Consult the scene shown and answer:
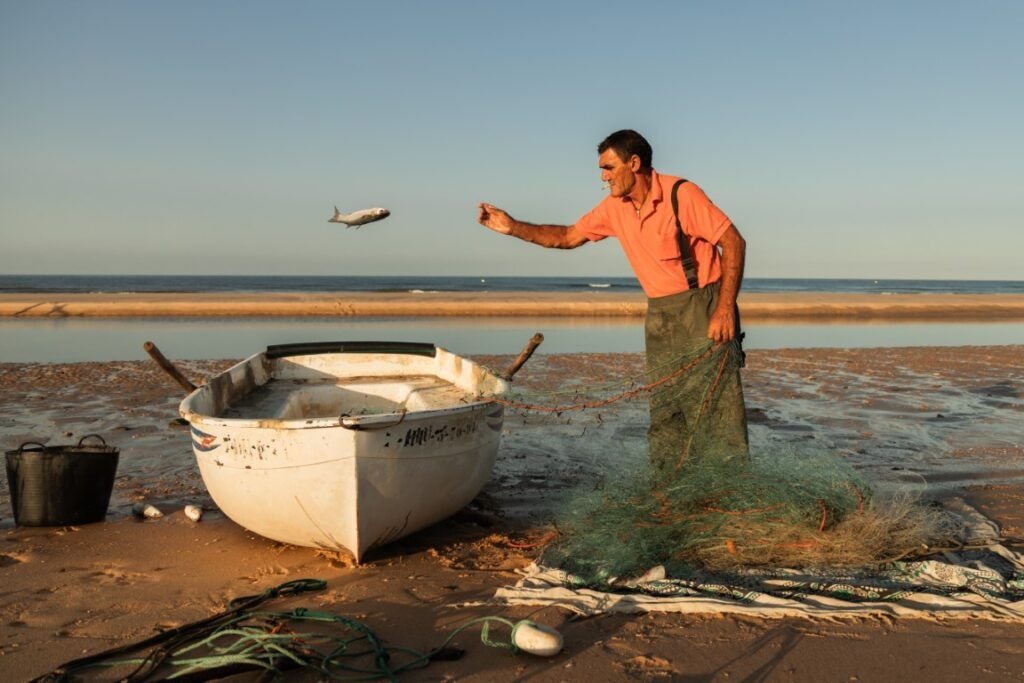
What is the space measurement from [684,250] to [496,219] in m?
1.52

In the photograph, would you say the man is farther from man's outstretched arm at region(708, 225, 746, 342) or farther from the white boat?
the white boat

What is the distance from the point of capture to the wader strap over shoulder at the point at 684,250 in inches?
187

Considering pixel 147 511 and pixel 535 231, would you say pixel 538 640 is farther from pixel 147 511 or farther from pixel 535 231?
pixel 147 511

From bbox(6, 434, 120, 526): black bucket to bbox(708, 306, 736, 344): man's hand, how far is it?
14.6 feet

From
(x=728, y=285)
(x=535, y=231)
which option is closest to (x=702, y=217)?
(x=728, y=285)

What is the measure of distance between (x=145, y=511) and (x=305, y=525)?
2.08 metres

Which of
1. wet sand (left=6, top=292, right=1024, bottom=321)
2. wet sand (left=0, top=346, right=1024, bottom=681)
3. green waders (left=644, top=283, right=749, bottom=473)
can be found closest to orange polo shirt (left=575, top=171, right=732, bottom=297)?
green waders (left=644, top=283, right=749, bottom=473)

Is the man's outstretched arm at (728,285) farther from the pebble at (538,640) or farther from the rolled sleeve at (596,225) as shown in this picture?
the pebble at (538,640)

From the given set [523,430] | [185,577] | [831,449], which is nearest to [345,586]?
[185,577]

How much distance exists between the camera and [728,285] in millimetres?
4773

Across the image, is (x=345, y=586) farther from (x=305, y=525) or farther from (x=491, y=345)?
(x=491, y=345)

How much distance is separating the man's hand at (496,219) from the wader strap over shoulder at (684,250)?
54.2 inches

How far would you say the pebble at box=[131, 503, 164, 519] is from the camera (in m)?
6.32

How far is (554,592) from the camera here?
14.1ft
